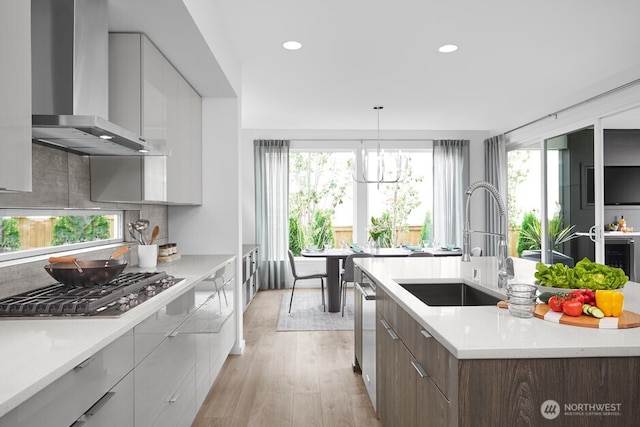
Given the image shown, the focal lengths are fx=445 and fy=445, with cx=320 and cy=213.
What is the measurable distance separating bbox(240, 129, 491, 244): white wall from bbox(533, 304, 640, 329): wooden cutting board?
6.05 m

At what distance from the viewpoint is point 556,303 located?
1.41m

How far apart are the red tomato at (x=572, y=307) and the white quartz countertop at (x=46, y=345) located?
1381 millimetres

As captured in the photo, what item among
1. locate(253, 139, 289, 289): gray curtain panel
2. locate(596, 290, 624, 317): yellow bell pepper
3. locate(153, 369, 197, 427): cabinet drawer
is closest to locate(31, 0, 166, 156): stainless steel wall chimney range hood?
locate(153, 369, 197, 427): cabinet drawer

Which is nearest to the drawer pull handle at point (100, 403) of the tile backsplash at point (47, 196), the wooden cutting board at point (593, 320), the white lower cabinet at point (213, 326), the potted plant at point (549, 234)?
the tile backsplash at point (47, 196)

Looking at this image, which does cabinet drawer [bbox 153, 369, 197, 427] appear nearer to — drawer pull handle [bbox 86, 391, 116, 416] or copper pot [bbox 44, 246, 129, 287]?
drawer pull handle [bbox 86, 391, 116, 416]

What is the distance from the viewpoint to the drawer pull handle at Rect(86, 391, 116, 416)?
124cm

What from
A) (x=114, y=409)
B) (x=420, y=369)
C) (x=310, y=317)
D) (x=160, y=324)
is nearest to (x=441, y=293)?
(x=420, y=369)

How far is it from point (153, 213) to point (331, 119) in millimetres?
3487

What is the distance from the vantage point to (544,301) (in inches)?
60.2

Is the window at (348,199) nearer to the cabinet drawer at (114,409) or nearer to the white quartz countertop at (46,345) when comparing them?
the white quartz countertop at (46,345)

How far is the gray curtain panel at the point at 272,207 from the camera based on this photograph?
23.4 ft

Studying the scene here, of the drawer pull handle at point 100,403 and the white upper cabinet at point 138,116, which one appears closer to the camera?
the drawer pull handle at point 100,403

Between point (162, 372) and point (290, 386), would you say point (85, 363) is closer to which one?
point (162, 372)

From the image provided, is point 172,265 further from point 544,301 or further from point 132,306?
point 544,301
